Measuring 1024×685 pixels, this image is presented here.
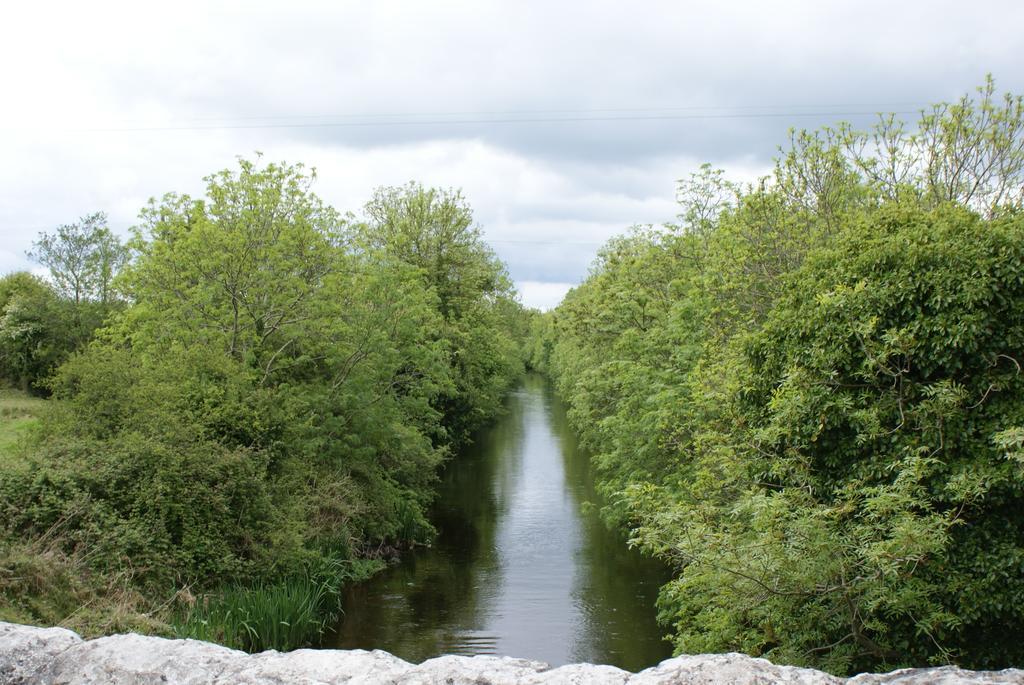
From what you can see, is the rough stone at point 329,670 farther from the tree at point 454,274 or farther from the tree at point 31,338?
the tree at point 31,338

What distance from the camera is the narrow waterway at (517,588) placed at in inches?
656

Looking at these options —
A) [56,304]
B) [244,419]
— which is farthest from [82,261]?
[244,419]

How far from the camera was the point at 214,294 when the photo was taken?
20.6 m

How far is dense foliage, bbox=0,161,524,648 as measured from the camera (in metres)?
13.3

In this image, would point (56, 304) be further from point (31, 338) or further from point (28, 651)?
point (28, 651)

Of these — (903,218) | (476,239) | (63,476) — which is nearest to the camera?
(903,218)

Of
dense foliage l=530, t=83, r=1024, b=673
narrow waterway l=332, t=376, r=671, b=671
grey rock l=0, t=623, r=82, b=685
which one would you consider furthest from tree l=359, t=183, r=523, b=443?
grey rock l=0, t=623, r=82, b=685

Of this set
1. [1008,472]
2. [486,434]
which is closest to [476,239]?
[486,434]

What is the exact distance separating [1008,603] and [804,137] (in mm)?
12530

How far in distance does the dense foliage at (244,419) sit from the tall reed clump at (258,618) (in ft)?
0.19

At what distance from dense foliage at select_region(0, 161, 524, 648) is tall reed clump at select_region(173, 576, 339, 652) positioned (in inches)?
2.3

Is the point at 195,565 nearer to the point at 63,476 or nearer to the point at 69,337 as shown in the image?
the point at 63,476

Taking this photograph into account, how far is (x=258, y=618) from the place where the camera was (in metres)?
13.8

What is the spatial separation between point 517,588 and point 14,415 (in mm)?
20535
